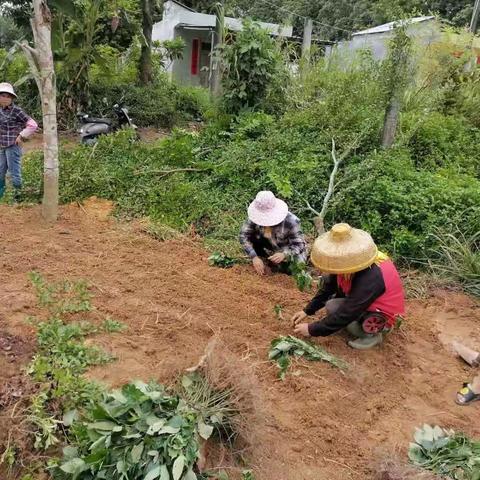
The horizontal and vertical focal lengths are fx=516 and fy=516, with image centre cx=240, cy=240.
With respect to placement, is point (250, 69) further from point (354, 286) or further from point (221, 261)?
point (354, 286)

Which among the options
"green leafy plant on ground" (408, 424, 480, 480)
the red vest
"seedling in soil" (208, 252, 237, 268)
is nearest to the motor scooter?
"seedling in soil" (208, 252, 237, 268)

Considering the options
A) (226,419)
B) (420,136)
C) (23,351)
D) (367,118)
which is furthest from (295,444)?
(420,136)

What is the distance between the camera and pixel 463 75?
9484 mm

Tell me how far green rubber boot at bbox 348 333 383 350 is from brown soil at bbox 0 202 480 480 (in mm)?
57

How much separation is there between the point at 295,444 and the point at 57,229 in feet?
12.1

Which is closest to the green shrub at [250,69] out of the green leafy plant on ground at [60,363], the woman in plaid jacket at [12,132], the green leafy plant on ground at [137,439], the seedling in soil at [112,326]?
the woman in plaid jacket at [12,132]

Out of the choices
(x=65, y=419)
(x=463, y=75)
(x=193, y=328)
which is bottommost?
(x=193, y=328)

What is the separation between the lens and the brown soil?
9.15 feet

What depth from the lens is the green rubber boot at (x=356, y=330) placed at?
3586mm

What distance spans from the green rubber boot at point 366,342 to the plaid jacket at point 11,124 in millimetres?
4490

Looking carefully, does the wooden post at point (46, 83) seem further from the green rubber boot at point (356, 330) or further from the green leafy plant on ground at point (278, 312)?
the green rubber boot at point (356, 330)

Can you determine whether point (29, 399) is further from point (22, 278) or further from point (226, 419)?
point (22, 278)

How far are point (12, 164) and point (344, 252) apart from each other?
4.57m

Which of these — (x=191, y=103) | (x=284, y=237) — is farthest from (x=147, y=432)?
(x=191, y=103)
